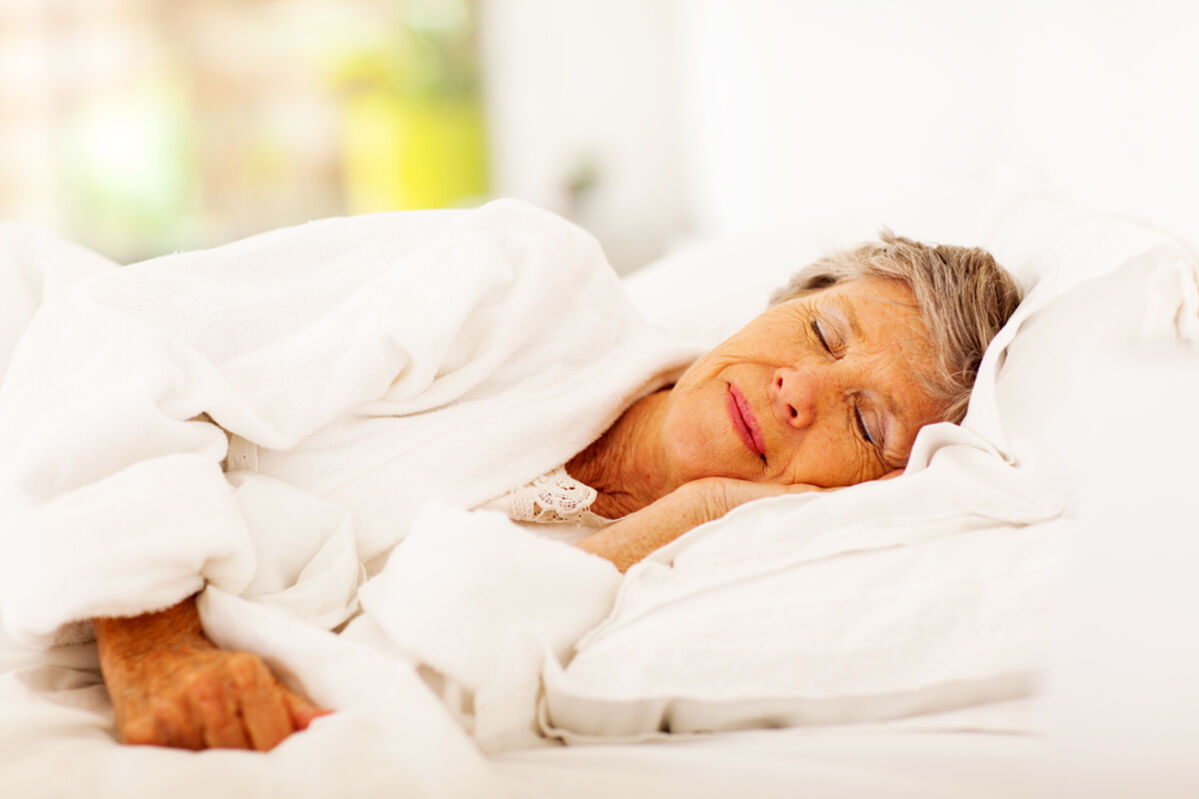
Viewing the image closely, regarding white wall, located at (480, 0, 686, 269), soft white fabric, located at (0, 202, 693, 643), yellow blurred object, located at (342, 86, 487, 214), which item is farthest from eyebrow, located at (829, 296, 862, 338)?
yellow blurred object, located at (342, 86, 487, 214)

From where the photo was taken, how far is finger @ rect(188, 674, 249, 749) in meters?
0.74

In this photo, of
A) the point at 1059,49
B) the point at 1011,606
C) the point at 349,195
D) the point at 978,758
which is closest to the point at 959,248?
the point at 1059,49

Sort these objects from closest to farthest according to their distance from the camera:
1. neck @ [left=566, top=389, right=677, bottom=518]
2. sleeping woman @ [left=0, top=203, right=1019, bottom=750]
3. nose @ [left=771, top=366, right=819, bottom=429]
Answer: sleeping woman @ [left=0, top=203, right=1019, bottom=750]
nose @ [left=771, top=366, right=819, bottom=429]
neck @ [left=566, top=389, right=677, bottom=518]

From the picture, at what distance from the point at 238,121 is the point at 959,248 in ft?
12.7

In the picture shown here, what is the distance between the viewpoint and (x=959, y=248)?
1266 millimetres

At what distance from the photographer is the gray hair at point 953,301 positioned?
1.17 metres

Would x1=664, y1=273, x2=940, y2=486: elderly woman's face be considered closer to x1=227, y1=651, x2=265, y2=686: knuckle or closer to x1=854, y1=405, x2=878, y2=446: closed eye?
x1=854, y1=405, x2=878, y2=446: closed eye

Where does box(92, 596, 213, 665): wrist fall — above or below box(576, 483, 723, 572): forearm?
above

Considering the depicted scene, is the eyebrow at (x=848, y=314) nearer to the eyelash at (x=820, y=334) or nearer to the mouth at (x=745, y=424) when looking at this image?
the eyelash at (x=820, y=334)

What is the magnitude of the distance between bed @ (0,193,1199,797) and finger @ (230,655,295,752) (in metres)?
0.03

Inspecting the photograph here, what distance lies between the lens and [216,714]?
2.46 ft

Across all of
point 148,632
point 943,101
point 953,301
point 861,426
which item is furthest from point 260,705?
point 943,101

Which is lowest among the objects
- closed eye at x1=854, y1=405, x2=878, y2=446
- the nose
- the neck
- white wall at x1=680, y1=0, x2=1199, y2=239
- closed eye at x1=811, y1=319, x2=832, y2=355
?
the neck

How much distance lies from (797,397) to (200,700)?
27.1 inches
